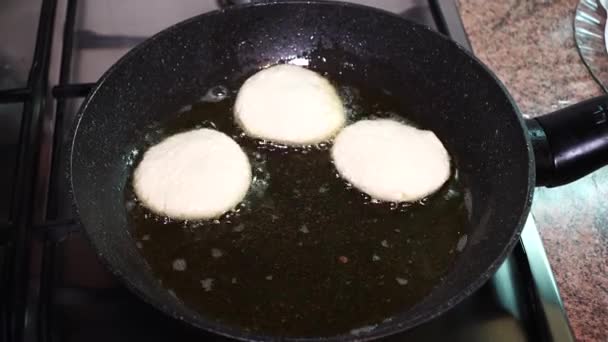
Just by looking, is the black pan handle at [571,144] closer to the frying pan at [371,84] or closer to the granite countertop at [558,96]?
the frying pan at [371,84]

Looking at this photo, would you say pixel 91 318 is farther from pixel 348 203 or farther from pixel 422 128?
pixel 422 128

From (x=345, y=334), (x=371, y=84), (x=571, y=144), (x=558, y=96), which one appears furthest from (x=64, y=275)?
(x=558, y=96)

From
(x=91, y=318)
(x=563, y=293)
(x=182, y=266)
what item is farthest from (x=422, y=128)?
(x=91, y=318)

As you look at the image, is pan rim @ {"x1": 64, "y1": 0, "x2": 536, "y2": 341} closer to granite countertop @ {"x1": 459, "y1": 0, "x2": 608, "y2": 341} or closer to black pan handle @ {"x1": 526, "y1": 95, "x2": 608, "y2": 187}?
black pan handle @ {"x1": 526, "y1": 95, "x2": 608, "y2": 187}

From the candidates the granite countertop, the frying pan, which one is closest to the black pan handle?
the frying pan

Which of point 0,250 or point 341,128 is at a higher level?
point 0,250
